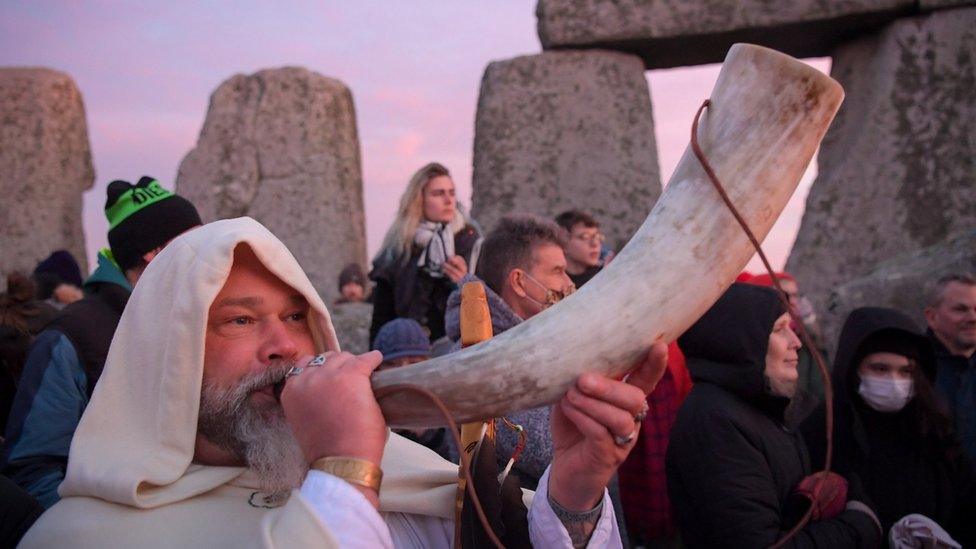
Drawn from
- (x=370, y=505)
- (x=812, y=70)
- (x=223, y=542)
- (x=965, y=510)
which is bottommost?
(x=965, y=510)

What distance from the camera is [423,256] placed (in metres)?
4.59

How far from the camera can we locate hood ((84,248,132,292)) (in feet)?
9.75

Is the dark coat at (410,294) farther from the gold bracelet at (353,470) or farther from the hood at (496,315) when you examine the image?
the gold bracelet at (353,470)

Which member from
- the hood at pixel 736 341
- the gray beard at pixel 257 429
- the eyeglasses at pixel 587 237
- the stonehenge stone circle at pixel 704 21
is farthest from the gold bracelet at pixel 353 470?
the stonehenge stone circle at pixel 704 21

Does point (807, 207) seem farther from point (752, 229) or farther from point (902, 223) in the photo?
point (752, 229)

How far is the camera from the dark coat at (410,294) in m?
4.59

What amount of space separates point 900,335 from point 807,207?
3552mm

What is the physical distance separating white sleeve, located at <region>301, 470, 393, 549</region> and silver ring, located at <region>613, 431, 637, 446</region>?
38cm

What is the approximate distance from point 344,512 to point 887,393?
7.94ft

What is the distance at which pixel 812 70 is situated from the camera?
4.52ft

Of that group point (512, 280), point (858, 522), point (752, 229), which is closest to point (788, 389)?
point (858, 522)

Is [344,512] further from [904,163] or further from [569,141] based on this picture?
[904,163]

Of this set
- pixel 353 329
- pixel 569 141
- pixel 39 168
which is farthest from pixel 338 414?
pixel 39 168

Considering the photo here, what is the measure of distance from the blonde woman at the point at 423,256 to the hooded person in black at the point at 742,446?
183 centimetres
